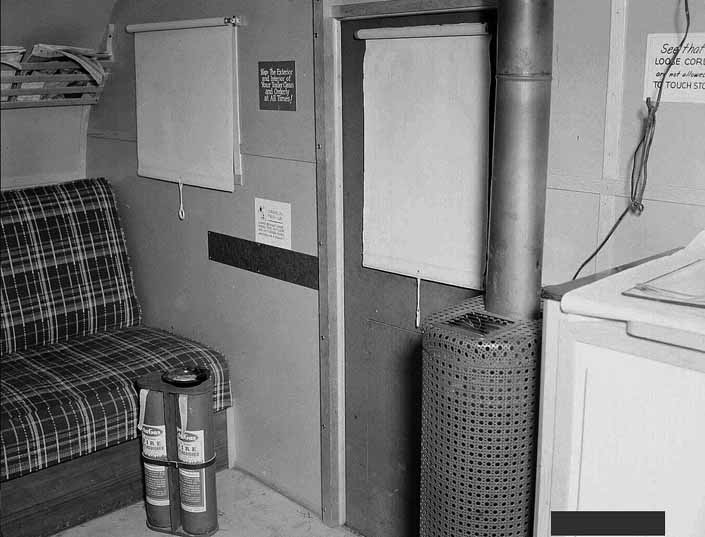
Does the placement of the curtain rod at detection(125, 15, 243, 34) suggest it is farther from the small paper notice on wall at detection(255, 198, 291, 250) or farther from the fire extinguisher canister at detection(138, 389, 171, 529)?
the fire extinguisher canister at detection(138, 389, 171, 529)

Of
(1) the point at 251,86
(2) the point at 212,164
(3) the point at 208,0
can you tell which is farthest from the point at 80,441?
(3) the point at 208,0

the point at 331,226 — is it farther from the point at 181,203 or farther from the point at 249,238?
the point at 181,203

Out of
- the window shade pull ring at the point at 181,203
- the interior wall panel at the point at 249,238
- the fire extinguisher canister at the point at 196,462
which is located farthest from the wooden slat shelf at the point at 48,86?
the fire extinguisher canister at the point at 196,462

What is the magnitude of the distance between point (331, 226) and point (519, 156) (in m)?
1.07

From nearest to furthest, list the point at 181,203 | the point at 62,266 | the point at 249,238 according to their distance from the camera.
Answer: the point at 249,238, the point at 181,203, the point at 62,266

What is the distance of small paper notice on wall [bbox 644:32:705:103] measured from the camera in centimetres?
199

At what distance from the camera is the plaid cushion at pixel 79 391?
2.99 m

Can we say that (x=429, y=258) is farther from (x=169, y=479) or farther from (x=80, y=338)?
(x=80, y=338)

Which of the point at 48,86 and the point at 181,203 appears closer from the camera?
the point at 181,203

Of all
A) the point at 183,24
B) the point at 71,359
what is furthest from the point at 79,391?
the point at 183,24

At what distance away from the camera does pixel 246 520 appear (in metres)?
3.26

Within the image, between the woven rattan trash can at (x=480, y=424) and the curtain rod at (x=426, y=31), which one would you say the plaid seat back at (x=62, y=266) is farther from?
the woven rattan trash can at (x=480, y=424)

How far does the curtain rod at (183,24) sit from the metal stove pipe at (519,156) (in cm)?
141

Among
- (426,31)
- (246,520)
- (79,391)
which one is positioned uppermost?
(426,31)
